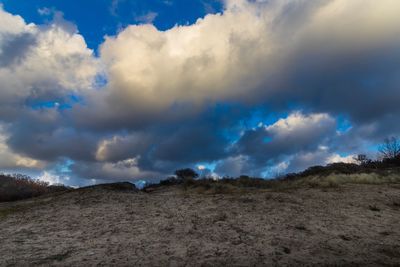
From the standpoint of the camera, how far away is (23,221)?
49.8 feet

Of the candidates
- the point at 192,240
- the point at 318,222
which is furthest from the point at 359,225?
the point at 192,240

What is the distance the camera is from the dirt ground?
418 inches

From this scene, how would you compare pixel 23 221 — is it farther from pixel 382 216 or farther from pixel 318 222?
pixel 382 216

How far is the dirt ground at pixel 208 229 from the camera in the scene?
34.8 feet

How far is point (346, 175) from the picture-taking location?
21.8 metres

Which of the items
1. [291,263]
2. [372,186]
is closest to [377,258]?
[291,263]

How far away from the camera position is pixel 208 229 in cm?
1286

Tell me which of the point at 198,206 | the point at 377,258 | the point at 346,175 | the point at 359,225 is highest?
the point at 346,175

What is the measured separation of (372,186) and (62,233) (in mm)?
14167

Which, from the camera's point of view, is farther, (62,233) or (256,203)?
(256,203)

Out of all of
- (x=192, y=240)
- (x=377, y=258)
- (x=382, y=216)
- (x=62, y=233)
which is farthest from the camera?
(x=382, y=216)

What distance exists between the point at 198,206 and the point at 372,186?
900cm

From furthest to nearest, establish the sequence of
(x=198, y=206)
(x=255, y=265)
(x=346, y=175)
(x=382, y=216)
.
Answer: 1. (x=346, y=175)
2. (x=198, y=206)
3. (x=382, y=216)
4. (x=255, y=265)

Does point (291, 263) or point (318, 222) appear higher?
point (318, 222)
